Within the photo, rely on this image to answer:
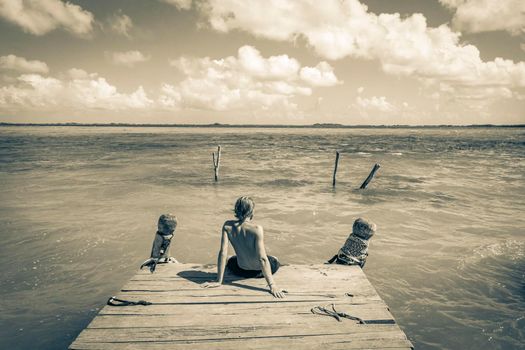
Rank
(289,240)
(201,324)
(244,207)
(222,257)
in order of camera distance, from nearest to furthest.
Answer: (201,324)
(244,207)
(222,257)
(289,240)

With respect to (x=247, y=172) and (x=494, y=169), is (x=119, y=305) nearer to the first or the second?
(x=247, y=172)

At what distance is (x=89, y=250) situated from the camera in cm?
991

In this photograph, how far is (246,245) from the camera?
4.84 meters

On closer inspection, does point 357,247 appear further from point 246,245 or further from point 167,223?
point 167,223

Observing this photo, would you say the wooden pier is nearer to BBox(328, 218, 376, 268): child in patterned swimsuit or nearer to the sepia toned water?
BBox(328, 218, 376, 268): child in patterned swimsuit

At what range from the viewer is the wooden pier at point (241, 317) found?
3709mm

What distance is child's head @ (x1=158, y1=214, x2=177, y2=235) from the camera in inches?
237

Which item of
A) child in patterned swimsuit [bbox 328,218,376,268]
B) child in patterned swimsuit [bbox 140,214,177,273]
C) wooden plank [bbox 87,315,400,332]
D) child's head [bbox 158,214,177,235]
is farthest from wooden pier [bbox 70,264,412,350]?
child's head [bbox 158,214,177,235]

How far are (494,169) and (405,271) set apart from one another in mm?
27851

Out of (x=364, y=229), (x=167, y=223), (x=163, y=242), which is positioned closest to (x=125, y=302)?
(x=163, y=242)

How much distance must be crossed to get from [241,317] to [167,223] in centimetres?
265

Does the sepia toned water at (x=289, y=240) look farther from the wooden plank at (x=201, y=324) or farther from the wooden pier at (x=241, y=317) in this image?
the wooden plank at (x=201, y=324)

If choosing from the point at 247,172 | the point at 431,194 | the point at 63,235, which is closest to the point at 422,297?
the point at 63,235

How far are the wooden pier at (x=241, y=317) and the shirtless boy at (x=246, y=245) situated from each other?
167 millimetres
